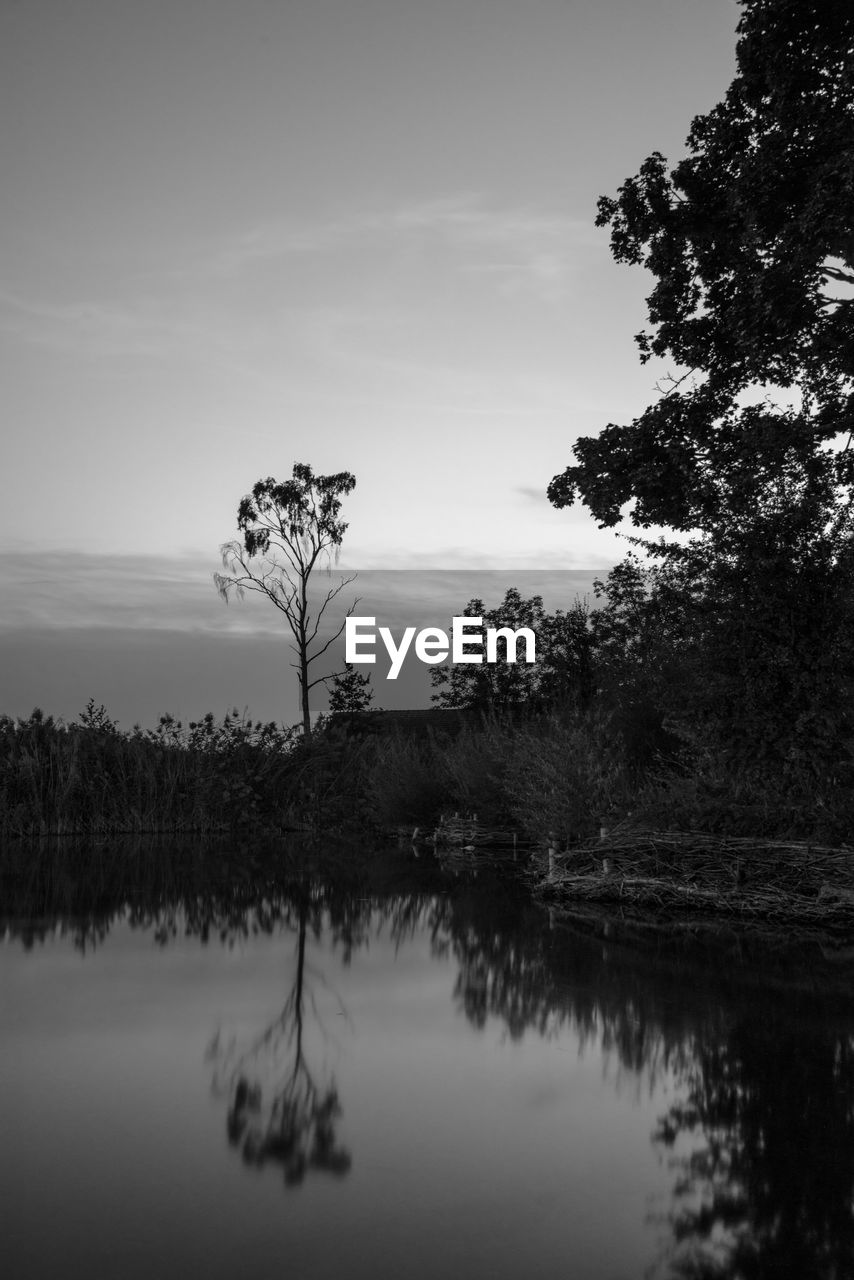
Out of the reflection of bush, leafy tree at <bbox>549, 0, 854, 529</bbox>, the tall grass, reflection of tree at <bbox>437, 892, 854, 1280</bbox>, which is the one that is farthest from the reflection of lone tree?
the tall grass

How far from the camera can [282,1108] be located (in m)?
5.10

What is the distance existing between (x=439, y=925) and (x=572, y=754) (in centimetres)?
438

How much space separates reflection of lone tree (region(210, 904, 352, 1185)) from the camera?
175 inches

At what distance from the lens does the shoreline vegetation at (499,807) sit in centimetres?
1165

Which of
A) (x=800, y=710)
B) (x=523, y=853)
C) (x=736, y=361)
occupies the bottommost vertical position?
(x=523, y=853)

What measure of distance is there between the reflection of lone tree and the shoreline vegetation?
20.1ft

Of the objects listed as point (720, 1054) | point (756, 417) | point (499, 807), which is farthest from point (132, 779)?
point (720, 1054)

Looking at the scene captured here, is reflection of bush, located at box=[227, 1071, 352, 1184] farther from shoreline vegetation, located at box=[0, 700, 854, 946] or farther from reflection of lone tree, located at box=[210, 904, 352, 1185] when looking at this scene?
shoreline vegetation, located at box=[0, 700, 854, 946]

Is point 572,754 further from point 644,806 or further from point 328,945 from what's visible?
point 328,945

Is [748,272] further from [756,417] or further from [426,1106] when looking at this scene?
[426,1106]

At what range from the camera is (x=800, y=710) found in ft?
38.9

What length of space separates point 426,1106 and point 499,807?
14061 millimetres

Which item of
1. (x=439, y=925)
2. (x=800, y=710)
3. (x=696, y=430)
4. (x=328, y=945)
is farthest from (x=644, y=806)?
(x=696, y=430)

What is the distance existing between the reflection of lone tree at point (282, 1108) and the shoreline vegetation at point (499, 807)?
20.1 feet
